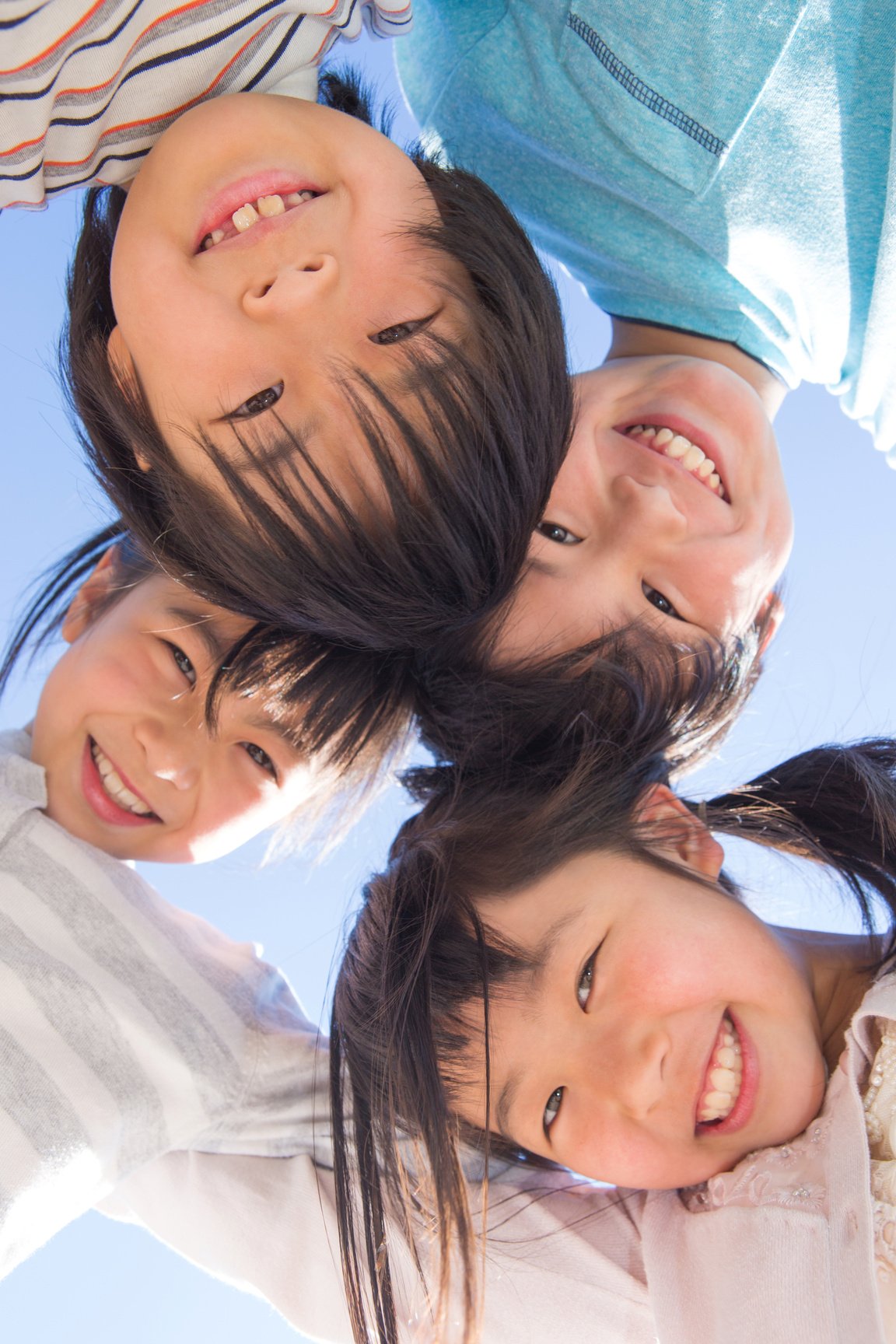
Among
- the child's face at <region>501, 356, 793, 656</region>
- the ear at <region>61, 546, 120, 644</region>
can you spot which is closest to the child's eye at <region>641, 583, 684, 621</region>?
the child's face at <region>501, 356, 793, 656</region>

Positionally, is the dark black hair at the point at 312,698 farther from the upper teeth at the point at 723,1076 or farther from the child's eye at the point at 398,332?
the upper teeth at the point at 723,1076

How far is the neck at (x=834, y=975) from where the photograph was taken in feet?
3.47

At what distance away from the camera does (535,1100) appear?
1.01 meters

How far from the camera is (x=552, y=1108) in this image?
103cm

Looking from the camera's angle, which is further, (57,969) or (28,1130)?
(57,969)

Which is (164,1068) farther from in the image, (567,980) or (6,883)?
(567,980)

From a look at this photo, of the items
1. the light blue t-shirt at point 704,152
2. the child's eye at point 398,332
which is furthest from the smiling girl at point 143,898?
the light blue t-shirt at point 704,152

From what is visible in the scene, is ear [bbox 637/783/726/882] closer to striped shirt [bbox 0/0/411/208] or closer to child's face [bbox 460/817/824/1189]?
child's face [bbox 460/817/824/1189]

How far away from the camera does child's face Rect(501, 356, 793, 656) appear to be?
1170mm

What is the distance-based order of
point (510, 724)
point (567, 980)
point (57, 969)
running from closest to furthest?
point (567, 980)
point (57, 969)
point (510, 724)

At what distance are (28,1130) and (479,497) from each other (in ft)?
2.38

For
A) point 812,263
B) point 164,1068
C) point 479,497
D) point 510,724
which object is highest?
point 812,263

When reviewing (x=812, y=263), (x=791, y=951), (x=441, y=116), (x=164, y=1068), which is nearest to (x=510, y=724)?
(x=791, y=951)

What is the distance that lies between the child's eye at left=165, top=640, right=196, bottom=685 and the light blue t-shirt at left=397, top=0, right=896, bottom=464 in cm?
69
